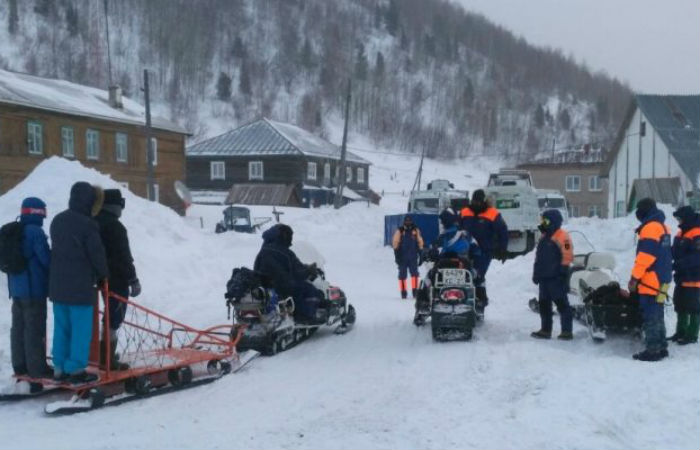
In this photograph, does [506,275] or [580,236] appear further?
[506,275]

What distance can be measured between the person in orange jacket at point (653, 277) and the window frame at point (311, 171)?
162 ft

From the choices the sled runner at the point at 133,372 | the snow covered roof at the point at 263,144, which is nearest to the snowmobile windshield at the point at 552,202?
the snow covered roof at the point at 263,144

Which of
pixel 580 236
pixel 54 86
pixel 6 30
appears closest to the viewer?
pixel 580 236

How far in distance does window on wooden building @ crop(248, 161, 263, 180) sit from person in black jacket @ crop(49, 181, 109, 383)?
50097 mm

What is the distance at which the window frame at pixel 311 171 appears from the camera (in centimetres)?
5656

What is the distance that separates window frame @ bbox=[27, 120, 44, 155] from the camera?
1375 inches

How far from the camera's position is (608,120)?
12206 cm

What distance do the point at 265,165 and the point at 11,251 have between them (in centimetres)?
5012

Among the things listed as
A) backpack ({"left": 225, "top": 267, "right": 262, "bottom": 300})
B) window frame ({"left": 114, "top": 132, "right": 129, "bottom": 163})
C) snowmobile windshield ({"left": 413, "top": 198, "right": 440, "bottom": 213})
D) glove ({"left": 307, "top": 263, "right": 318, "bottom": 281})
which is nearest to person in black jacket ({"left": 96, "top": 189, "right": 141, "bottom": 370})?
backpack ({"left": 225, "top": 267, "right": 262, "bottom": 300})

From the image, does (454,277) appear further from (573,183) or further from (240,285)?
(573,183)

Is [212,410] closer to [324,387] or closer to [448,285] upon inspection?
[324,387]

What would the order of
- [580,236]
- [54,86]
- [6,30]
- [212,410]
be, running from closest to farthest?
1. [212,410]
2. [580,236]
3. [54,86]
4. [6,30]

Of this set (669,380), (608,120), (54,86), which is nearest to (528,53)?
(608,120)

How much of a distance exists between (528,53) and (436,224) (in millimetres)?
128065
